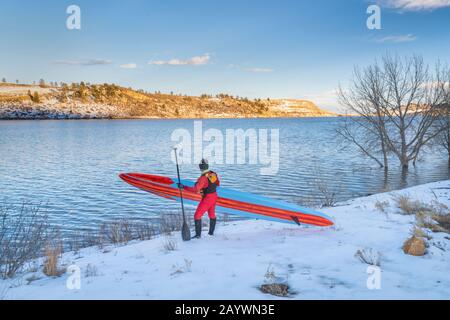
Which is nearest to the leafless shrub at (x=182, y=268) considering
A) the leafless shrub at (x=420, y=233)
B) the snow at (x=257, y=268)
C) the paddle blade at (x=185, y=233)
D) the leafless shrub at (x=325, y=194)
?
the snow at (x=257, y=268)

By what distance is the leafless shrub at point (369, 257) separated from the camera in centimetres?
592

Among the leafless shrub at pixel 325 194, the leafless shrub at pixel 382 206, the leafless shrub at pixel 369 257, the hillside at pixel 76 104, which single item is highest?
the hillside at pixel 76 104

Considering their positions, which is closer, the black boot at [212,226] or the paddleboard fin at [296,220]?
the black boot at [212,226]

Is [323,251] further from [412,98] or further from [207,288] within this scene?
[412,98]

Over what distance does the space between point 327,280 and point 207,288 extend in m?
1.78

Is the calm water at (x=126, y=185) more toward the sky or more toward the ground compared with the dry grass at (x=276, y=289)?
more toward the ground

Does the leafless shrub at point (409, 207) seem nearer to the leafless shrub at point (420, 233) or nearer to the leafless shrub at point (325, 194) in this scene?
the leafless shrub at point (420, 233)

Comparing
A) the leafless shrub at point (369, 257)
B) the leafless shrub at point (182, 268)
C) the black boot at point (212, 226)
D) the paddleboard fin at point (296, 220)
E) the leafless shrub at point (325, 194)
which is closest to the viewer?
the leafless shrub at point (182, 268)

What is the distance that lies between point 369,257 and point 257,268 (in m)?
1.92

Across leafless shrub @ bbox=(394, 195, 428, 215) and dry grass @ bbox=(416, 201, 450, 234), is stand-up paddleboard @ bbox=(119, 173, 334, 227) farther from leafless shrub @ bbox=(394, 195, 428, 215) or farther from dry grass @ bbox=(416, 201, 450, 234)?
leafless shrub @ bbox=(394, 195, 428, 215)

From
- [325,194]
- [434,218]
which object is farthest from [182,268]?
[325,194]

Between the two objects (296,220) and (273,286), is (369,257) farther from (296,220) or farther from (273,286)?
(296,220)

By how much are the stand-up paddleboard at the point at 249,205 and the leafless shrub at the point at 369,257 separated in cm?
220
